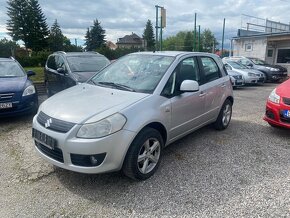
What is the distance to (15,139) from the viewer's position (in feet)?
16.1

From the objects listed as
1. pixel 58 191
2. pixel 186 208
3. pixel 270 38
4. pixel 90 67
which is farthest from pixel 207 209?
pixel 270 38

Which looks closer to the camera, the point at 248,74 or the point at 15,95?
the point at 15,95

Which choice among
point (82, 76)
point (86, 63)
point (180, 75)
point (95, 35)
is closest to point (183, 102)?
point (180, 75)

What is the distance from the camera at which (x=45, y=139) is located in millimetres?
3076

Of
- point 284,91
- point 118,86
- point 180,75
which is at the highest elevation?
point 180,75

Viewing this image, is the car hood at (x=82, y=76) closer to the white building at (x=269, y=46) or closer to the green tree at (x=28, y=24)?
the white building at (x=269, y=46)

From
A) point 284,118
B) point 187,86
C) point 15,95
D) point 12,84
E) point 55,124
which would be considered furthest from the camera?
point 12,84

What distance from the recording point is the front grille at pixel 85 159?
2865 mm

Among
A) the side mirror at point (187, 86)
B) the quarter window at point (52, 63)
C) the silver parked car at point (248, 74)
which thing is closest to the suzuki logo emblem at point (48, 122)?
the side mirror at point (187, 86)

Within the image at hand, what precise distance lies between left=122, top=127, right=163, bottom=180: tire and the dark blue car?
12.3 feet

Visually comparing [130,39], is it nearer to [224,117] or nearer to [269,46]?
[269,46]

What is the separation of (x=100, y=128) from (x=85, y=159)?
398 millimetres

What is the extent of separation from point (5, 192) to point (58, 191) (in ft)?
2.15

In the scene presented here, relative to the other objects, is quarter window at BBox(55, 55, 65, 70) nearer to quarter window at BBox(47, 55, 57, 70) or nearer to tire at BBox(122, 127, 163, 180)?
quarter window at BBox(47, 55, 57, 70)
